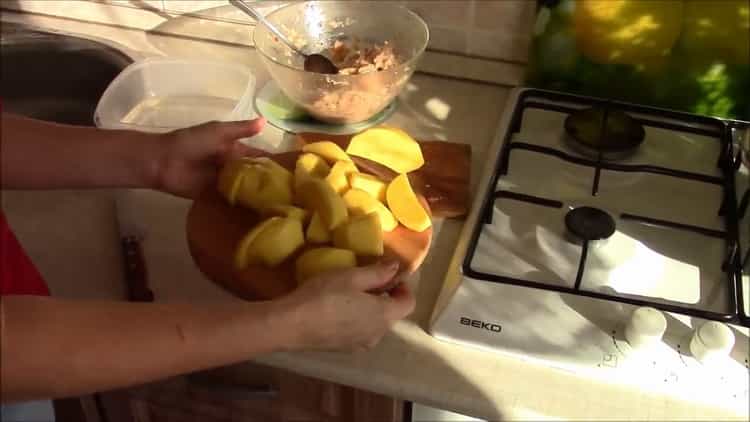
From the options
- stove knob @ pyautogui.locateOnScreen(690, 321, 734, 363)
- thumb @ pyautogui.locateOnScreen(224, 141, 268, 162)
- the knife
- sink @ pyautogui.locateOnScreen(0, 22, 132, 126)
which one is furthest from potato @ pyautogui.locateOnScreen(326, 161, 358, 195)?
sink @ pyautogui.locateOnScreen(0, 22, 132, 126)

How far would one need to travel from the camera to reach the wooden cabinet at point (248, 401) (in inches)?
30.6

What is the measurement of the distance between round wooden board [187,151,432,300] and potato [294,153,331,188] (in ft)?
0.21

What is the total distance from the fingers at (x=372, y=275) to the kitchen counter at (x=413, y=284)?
0.27ft

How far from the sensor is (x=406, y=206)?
0.80 m

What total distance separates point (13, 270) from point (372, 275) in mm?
333

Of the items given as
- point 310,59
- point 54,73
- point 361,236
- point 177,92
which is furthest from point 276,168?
point 54,73

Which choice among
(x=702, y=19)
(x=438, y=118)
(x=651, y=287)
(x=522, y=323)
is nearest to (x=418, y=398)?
(x=522, y=323)

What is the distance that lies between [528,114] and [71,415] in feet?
2.20

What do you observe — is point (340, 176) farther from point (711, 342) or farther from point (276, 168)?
point (711, 342)

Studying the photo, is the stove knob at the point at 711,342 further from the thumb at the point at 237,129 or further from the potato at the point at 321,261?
the thumb at the point at 237,129

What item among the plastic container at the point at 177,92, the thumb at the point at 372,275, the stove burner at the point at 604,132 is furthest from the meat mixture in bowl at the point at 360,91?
the thumb at the point at 372,275

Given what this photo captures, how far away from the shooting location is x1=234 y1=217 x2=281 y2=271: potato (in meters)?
0.74

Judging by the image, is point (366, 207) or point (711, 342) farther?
point (366, 207)

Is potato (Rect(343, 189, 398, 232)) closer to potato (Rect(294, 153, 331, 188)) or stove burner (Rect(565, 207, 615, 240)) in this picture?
potato (Rect(294, 153, 331, 188))
